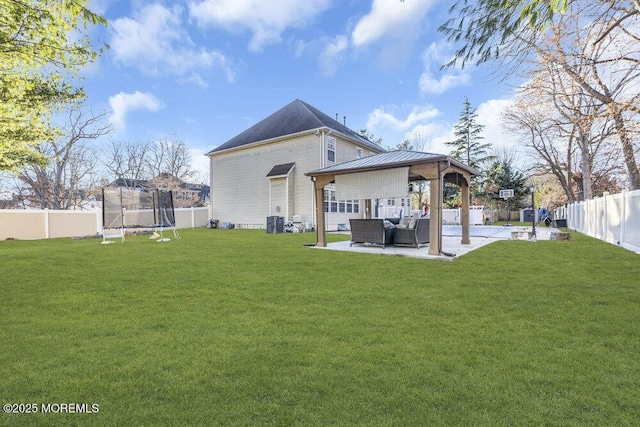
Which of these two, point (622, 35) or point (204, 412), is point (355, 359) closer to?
point (204, 412)

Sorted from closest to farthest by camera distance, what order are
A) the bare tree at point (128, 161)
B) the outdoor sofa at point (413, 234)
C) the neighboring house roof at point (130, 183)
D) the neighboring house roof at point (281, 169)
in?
the outdoor sofa at point (413, 234), the neighboring house roof at point (281, 169), the bare tree at point (128, 161), the neighboring house roof at point (130, 183)

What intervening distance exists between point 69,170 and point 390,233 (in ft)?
84.6

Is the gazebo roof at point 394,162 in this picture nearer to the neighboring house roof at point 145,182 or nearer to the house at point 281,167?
the house at point 281,167

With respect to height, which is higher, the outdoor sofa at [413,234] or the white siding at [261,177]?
the white siding at [261,177]

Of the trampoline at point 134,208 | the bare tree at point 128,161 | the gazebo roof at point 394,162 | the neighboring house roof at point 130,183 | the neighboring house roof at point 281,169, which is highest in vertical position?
the bare tree at point 128,161

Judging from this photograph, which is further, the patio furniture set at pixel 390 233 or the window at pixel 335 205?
the window at pixel 335 205

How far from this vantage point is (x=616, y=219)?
9.23 m

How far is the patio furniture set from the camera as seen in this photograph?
8.92 metres

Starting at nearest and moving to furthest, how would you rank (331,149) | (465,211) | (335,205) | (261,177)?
(465,211) < (331,149) < (335,205) < (261,177)

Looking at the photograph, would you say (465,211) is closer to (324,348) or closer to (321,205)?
(321,205)

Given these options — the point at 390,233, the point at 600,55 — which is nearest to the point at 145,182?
the point at 390,233

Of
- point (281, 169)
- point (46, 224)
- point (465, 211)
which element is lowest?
point (46, 224)

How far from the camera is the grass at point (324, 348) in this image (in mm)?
1817

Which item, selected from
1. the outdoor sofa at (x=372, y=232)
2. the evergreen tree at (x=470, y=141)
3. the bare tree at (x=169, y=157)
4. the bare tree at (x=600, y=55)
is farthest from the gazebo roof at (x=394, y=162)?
the bare tree at (x=169, y=157)
